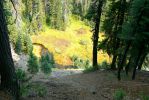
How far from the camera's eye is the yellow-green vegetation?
96.6m

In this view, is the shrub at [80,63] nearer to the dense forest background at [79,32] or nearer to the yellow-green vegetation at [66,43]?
the dense forest background at [79,32]

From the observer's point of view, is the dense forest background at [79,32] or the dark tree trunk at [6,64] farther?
the dense forest background at [79,32]

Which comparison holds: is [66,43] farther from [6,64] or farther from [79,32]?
[6,64]

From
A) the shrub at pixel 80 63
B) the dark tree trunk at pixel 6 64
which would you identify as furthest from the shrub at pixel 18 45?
the dark tree trunk at pixel 6 64

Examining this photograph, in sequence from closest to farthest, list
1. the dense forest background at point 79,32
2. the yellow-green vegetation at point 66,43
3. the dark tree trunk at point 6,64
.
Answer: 1. the dark tree trunk at point 6,64
2. the dense forest background at point 79,32
3. the yellow-green vegetation at point 66,43

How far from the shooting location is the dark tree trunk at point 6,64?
399 inches

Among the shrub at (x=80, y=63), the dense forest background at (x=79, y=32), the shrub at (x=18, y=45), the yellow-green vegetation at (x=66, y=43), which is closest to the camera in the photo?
the dense forest background at (x=79, y=32)

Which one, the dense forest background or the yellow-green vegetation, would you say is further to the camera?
the yellow-green vegetation

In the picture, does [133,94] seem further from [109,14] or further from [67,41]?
[67,41]

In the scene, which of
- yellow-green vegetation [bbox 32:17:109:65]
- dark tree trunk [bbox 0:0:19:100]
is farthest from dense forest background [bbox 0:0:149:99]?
dark tree trunk [bbox 0:0:19:100]

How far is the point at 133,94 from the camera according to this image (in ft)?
55.7

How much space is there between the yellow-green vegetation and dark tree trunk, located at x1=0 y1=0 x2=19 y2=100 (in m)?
82.1

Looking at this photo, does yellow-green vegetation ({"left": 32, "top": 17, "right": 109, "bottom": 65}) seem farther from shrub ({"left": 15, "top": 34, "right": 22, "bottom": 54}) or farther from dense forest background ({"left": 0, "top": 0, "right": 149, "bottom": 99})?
shrub ({"left": 15, "top": 34, "right": 22, "bottom": 54})

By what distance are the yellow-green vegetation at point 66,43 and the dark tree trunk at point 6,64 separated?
82.1m
